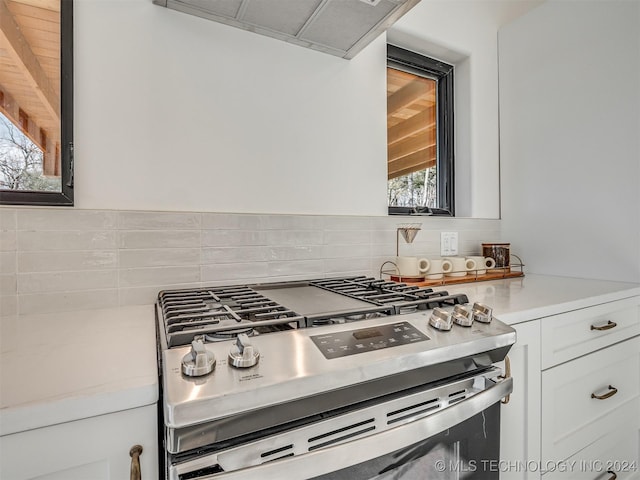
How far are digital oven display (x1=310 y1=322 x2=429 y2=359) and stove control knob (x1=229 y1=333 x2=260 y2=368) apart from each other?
13cm

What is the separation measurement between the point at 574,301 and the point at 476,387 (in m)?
0.59

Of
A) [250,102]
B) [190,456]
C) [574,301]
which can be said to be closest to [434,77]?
[250,102]

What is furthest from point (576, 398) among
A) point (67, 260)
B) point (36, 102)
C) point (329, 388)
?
point (36, 102)

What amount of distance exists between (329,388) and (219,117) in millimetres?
1060

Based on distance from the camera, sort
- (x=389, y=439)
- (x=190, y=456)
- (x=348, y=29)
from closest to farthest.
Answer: (x=190, y=456) < (x=389, y=439) < (x=348, y=29)

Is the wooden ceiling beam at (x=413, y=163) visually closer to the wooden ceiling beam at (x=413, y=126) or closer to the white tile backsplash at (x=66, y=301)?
the wooden ceiling beam at (x=413, y=126)

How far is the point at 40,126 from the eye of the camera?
1.03 m

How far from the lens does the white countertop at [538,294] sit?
103 centimetres

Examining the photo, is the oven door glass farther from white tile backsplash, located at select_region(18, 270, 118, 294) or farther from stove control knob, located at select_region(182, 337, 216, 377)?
white tile backsplash, located at select_region(18, 270, 118, 294)

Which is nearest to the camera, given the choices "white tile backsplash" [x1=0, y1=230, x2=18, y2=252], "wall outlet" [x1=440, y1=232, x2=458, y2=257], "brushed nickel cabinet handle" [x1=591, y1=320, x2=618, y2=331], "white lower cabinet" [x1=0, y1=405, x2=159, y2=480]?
"white lower cabinet" [x1=0, y1=405, x2=159, y2=480]

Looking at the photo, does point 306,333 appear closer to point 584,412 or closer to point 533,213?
point 584,412

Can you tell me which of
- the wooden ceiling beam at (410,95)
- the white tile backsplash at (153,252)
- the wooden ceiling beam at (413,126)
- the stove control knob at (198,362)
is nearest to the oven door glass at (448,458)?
the stove control knob at (198,362)

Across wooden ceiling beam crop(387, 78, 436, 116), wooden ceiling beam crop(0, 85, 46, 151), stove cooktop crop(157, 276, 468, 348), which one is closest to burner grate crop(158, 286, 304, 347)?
stove cooktop crop(157, 276, 468, 348)

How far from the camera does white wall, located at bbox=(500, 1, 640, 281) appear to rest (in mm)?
1502
